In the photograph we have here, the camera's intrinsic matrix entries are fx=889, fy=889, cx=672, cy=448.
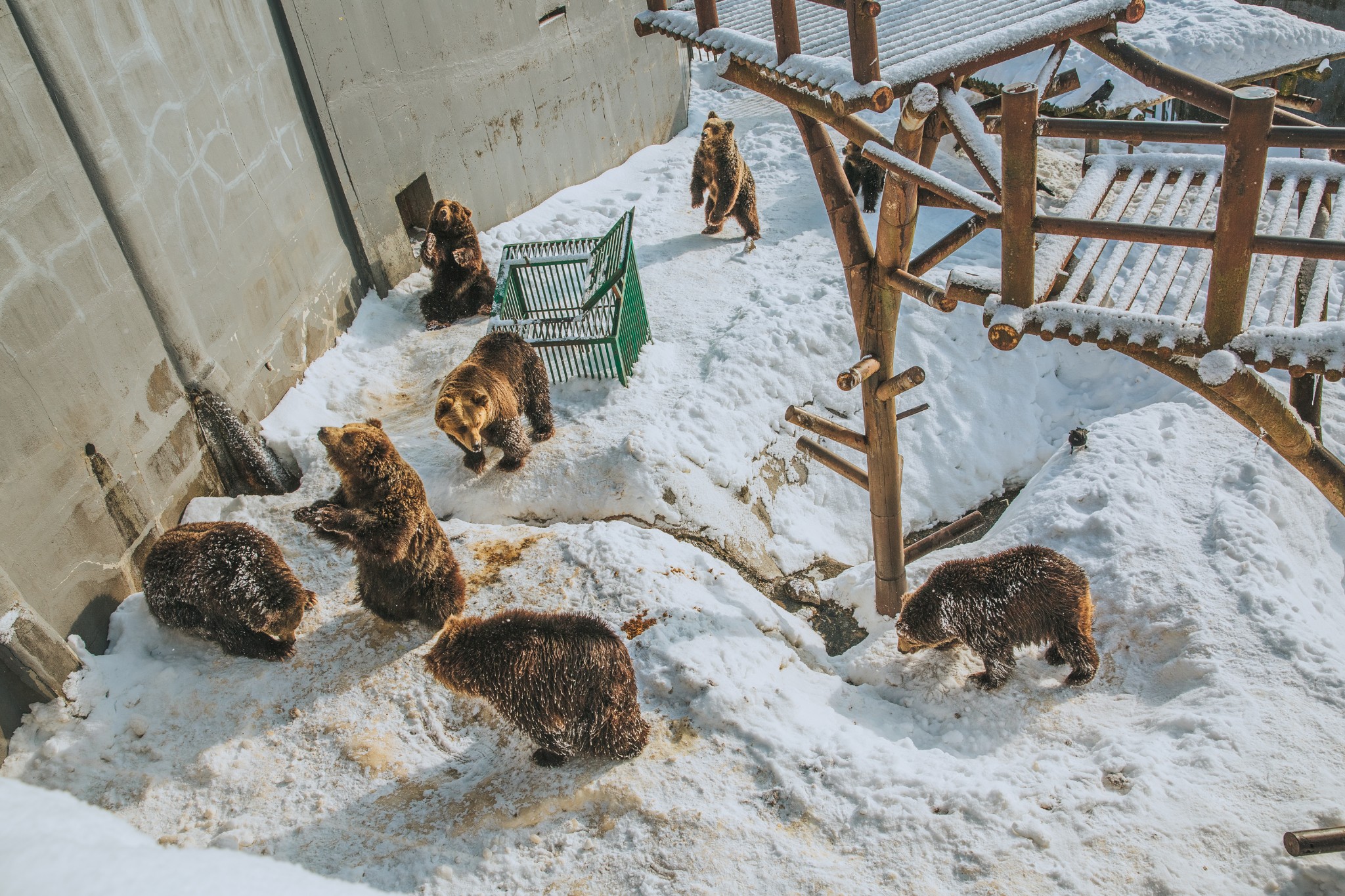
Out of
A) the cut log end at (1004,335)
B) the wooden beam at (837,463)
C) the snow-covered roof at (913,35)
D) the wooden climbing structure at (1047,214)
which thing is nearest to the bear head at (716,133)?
the wooden climbing structure at (1047,214)

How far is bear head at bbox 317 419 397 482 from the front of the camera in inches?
202

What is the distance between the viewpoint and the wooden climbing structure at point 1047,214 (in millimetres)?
3355

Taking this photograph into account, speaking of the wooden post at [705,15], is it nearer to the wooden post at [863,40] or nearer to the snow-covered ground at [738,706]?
the wooden post at [863,40]

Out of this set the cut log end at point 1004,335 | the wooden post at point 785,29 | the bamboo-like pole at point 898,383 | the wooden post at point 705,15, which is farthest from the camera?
the wooden post at point 705,15

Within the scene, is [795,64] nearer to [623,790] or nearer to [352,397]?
[623,790]

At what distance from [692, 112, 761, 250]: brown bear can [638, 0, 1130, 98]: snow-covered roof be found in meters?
4.14

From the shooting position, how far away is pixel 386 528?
204 inches

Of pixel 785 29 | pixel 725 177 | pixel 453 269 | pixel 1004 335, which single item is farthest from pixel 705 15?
pixel 725 177

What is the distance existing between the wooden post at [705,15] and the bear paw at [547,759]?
4721 millimetres

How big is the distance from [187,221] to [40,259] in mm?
1579

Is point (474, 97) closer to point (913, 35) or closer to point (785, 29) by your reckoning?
point (785, 29)

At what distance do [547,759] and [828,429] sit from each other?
309 cm

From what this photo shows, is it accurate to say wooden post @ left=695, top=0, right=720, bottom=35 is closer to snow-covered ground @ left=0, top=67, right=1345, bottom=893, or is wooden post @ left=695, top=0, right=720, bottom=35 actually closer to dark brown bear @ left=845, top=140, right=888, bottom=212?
snow-covered ground @ left=0, top=67, right=1345, bottom=893

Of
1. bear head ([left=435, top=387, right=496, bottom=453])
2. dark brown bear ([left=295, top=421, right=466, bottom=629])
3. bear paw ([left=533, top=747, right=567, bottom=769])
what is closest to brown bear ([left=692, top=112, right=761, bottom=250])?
bear head ([left=435, top=387, right=496, bottom=453])
